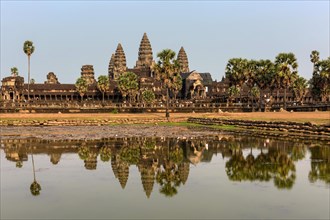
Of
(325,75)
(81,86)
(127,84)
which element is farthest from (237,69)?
(81,86)

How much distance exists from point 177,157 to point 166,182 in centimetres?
780

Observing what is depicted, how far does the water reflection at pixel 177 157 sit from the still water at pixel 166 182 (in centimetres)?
5

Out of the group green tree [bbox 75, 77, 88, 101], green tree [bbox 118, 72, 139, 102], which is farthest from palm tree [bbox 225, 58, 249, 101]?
green tree [bbox 75, 77, 88, 101]

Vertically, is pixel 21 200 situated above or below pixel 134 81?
below

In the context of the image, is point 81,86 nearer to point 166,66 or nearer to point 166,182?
point 166,66

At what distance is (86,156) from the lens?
2780 centimetres

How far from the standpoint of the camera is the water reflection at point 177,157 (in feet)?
64.4

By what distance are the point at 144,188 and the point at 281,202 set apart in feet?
17.2

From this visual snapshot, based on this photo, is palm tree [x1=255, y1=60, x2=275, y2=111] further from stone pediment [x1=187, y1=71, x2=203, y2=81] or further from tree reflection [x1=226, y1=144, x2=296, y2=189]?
tree reflection [x1=226, y1=144, x2=296, y2=189]

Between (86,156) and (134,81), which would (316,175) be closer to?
(86,156)

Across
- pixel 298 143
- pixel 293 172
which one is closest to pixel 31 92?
pixel 298 143

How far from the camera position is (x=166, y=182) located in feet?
62.4

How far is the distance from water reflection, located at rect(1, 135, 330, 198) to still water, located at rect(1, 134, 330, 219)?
0.16 ft

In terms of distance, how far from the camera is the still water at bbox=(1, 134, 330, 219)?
1434cm
